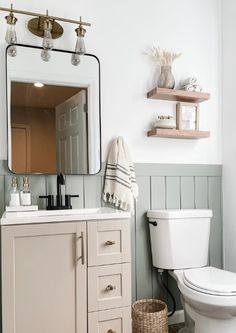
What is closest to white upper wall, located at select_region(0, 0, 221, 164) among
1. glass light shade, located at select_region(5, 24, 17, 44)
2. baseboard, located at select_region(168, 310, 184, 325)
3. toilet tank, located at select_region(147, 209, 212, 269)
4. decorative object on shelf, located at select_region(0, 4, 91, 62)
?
decorative object on shelf, located at select_region(0, 4, 91, 62)

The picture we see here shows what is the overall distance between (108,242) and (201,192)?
3.34 ft

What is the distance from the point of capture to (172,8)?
7.52 feet

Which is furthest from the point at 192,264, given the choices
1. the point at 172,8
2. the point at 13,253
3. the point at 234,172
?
the point at 172,8

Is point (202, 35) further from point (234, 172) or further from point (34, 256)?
point (34, 256)

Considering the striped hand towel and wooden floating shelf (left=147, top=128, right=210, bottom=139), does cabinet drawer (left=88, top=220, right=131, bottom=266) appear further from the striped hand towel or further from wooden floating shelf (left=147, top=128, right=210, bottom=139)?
wooden floating shelf (left=147, top=128, right=210, bottom=139)

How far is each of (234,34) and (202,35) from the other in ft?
0.77

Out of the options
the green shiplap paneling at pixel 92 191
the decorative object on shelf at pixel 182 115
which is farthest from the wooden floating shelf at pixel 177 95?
the green shiplap paneling at pixel 92 191

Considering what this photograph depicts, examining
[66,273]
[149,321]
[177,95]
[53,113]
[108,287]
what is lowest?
[149,321]

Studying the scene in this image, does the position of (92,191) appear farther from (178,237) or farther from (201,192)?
(201,192)

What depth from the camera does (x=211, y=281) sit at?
5.48ft

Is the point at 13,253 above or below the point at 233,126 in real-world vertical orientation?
below

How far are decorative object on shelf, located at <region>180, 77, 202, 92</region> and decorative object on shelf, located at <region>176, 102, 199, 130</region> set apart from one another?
11cm

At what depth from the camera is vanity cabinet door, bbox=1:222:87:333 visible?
57.1 inches

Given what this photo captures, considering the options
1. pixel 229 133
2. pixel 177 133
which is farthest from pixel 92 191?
pixel 229 133
